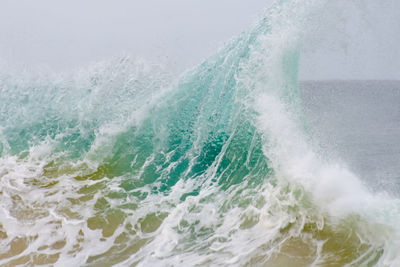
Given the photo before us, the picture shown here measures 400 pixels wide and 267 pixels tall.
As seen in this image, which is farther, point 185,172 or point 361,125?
point 361,125

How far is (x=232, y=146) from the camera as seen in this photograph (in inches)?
198

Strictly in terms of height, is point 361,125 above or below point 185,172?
below

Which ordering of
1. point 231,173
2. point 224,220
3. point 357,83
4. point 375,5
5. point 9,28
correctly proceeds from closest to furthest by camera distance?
1. point 224,220
2. point 231,173
3. point 375,5
4. point 357,83
5. point 9,28

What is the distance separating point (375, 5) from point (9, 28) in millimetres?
8103

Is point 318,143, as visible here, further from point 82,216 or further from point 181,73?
point 82,216

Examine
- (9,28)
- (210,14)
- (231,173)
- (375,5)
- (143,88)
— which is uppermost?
(9,28)

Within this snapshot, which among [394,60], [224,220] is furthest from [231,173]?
[394,60]

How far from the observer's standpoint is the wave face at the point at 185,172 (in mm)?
3557

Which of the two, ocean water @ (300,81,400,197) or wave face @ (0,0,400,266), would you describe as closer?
wave face @ (0,0,400,266)

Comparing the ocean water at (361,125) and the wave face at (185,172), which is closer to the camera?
the wave face at (185,172)

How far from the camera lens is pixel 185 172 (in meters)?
4.97

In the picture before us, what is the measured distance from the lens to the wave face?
11.7ft

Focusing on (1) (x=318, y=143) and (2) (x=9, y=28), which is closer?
(1) (x=318, y=143)

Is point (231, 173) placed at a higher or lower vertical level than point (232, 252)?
higher
